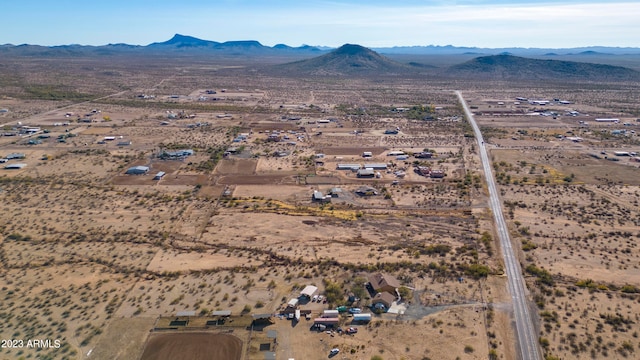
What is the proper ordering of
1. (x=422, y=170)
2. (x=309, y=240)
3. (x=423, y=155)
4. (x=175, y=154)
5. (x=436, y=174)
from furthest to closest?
1. (x=423, y=155)
2. (x=175, y=154)
3. (x=422, y=170)
4. (x=436, y=174)
5. (x=309, y=240)

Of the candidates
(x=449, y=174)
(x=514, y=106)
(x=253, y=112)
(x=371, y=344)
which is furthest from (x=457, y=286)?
(x=514, y=106)

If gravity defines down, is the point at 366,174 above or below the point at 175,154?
below

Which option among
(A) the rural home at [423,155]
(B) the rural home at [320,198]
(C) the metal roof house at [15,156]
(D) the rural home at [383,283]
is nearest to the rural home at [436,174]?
(A) the rural home at [423,155]

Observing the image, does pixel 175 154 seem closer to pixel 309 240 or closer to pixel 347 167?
pixel 347 167

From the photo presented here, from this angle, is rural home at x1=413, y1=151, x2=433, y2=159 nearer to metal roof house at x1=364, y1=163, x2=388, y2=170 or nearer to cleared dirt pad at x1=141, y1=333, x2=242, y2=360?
metal roof house at x1=364, y1=163, x2=388, y2=170

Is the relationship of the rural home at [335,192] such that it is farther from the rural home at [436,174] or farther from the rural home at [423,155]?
the rural home at [423,155]

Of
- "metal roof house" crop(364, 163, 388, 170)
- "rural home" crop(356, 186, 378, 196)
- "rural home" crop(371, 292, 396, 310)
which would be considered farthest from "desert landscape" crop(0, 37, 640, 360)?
"metal roof house" crop(364, 163, 388, 170)

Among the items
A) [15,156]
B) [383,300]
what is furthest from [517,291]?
[15,156]
